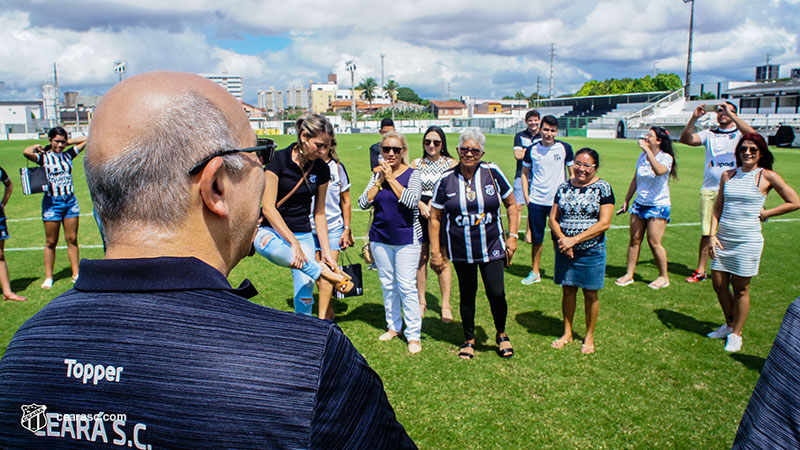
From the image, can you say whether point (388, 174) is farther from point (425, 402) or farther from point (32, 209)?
point (32, 209)

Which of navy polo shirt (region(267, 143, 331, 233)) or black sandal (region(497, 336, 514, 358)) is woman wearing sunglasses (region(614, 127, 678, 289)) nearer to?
black sandal (region(497, 336, 514, 358))

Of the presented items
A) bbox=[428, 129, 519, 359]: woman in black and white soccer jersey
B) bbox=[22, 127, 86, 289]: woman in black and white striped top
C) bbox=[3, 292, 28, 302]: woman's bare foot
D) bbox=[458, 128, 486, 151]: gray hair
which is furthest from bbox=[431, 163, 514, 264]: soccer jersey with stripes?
bbox=[3, 292, 28, 302]: woman's bare foot

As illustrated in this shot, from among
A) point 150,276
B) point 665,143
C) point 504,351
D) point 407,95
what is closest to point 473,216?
point 504,351

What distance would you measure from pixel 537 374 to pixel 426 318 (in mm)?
1996

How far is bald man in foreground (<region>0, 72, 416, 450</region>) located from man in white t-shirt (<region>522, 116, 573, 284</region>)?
7.16m

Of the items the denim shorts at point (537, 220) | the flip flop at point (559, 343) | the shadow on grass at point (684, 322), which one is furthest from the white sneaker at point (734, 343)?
the denim shorts at point (537, 220)

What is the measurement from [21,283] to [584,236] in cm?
851

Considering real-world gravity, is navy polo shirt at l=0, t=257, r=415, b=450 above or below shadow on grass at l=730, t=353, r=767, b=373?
above

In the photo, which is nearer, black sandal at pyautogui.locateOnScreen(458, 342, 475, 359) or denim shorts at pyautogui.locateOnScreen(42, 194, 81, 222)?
black sandal at pyautogui.locateOnScreen(458, 342, 475, 359)

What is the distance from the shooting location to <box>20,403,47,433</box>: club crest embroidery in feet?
3.29

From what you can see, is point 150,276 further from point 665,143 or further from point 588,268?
point 665,143

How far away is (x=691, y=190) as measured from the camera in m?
17.3

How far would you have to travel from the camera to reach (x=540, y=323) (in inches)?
253

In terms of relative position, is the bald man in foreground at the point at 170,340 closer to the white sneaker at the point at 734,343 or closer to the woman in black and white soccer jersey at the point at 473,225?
the woman in black and white soccer jersey at the point at 473,225
